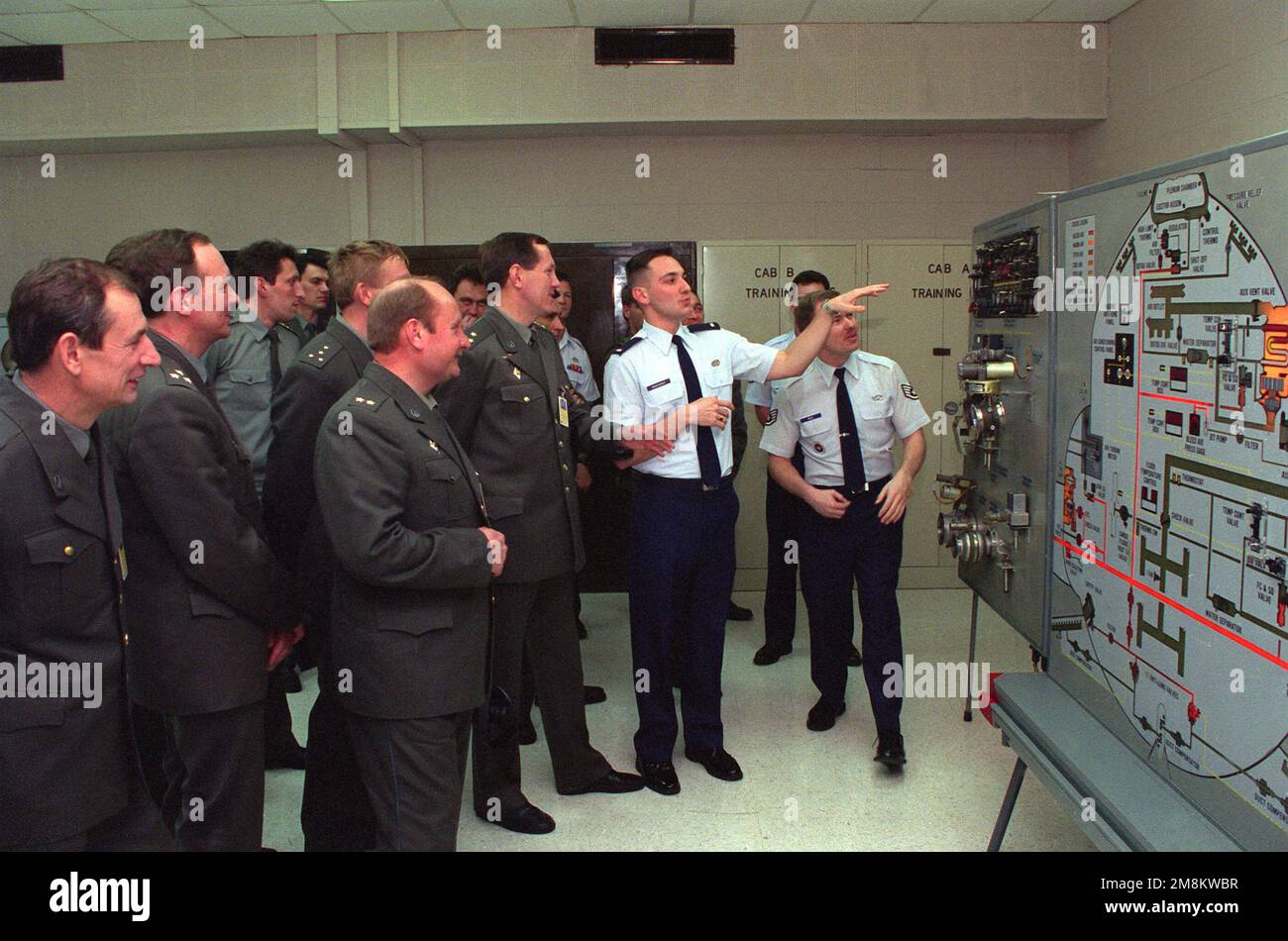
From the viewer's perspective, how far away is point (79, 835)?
1541 mm

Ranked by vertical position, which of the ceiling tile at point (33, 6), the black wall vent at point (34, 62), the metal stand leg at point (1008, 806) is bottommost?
the metal stand leg at point (1008, 806)

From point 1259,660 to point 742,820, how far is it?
164 centimetres

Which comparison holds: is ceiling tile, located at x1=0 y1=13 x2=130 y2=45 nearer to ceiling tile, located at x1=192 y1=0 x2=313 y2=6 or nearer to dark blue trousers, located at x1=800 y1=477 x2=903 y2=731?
ceiling tile, located at x1=192 y1=0 x2=313 y2=6

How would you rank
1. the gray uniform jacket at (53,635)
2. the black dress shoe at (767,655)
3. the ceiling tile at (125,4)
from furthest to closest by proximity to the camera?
the ceiling tile at (125,4)
the black dress shoe at (767,655)
the gray uniform jacket at (53,635)

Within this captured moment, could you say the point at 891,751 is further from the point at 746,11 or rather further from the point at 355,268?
the point at 746,11

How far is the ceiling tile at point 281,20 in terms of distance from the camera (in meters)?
5.24

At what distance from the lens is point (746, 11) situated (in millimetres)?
5402

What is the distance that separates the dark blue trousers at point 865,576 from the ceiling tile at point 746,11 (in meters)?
3.17

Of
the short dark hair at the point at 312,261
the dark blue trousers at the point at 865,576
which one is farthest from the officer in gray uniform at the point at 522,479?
the short dark hair at the point at 312,261

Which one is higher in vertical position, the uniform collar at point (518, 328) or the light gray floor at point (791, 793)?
the uniform collar at point (518, 328)

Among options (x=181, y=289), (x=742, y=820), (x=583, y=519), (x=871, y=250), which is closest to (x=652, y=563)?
(x=742, y=820)

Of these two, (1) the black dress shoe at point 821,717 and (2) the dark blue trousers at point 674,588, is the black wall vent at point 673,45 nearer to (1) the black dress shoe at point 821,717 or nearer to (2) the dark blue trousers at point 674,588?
(2) the dark blue trousers at point 674,588

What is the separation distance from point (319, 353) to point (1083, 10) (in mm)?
4735

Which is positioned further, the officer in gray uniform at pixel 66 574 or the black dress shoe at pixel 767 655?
the black dress shoe at pixel 767 655
